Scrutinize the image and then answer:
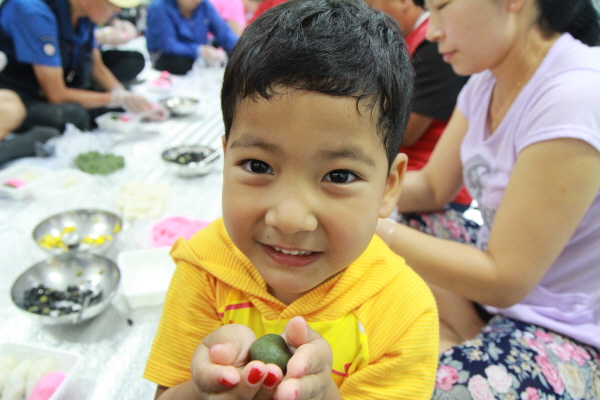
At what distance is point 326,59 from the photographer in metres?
0.57

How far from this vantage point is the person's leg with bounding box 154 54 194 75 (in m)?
3.90

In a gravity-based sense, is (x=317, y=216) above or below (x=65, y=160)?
above

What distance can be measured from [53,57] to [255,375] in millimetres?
2731

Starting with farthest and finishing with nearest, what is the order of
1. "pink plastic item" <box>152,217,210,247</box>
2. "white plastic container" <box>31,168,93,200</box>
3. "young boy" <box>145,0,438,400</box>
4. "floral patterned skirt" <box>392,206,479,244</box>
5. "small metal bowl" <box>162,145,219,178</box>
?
"small metal bowl" <box>162,145,219,178</box> → "white plastic container" <box>31,168,93,200</box> → "floral patterned skirt" <box>392,206,479,244</box> → "pink plastic item" <box>152,217,210,247</box> → "young boy" <box>145,0,438,400</box>

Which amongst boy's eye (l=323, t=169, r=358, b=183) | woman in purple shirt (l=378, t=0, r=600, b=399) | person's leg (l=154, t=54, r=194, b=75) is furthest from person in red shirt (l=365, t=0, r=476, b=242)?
person's leg (l=154, t=54, r=194, b=75)

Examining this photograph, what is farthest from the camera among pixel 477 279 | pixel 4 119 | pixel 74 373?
pixel 4 119

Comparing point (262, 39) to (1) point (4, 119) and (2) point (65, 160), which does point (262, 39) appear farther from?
(1) point (4, 119)

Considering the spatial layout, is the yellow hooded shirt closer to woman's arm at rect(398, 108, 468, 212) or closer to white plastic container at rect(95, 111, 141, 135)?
woman's arm at rect(398, 108, 468, 212)

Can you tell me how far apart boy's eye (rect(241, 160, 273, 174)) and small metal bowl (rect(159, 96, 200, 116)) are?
219cm

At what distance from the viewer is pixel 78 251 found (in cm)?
127

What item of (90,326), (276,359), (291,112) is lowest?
(90,326)

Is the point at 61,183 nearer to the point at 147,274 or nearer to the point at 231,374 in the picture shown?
the point at 147,274

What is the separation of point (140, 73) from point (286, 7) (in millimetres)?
3456

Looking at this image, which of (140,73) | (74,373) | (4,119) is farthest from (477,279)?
(140,73)
